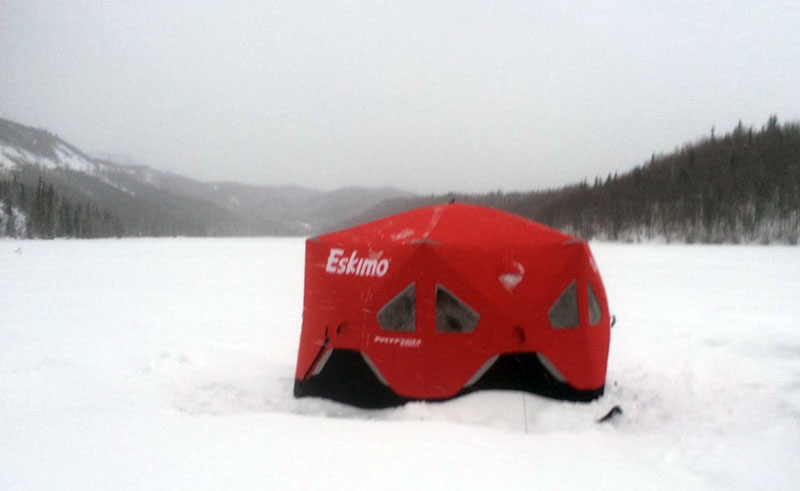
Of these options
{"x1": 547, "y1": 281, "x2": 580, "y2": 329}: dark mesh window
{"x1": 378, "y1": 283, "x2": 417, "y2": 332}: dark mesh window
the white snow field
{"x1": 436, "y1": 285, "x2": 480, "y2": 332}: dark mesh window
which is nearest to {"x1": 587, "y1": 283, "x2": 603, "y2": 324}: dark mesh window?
{"x1": 547, "y1": 281, "x2": 580, "y2": 329}: dark mesh window

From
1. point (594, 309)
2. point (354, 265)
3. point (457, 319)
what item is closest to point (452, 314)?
point (457, 319)

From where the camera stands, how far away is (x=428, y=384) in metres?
4.18

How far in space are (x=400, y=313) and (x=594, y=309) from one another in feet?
6.27

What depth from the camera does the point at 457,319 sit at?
14.0ft

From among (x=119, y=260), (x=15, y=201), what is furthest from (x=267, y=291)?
(x=15, y=201)

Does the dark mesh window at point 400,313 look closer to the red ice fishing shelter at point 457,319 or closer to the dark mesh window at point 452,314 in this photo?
the red ice fishing shelter at point 457,319

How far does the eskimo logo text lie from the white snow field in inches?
48.9

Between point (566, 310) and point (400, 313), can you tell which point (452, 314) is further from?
point (566, 310)

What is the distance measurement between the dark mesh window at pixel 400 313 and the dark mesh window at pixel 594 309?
1.73m

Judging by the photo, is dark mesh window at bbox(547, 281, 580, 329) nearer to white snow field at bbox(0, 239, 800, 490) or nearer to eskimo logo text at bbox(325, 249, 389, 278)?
white snow field at bbox(0, 239, 800, 490)

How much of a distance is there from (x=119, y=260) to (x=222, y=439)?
19.7 m

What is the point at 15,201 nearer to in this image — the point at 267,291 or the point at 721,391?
the point at 267,291

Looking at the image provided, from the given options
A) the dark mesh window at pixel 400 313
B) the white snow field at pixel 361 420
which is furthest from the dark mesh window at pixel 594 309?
the dark mesh window at pixel 400 313

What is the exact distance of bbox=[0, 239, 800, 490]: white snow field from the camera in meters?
2.93
